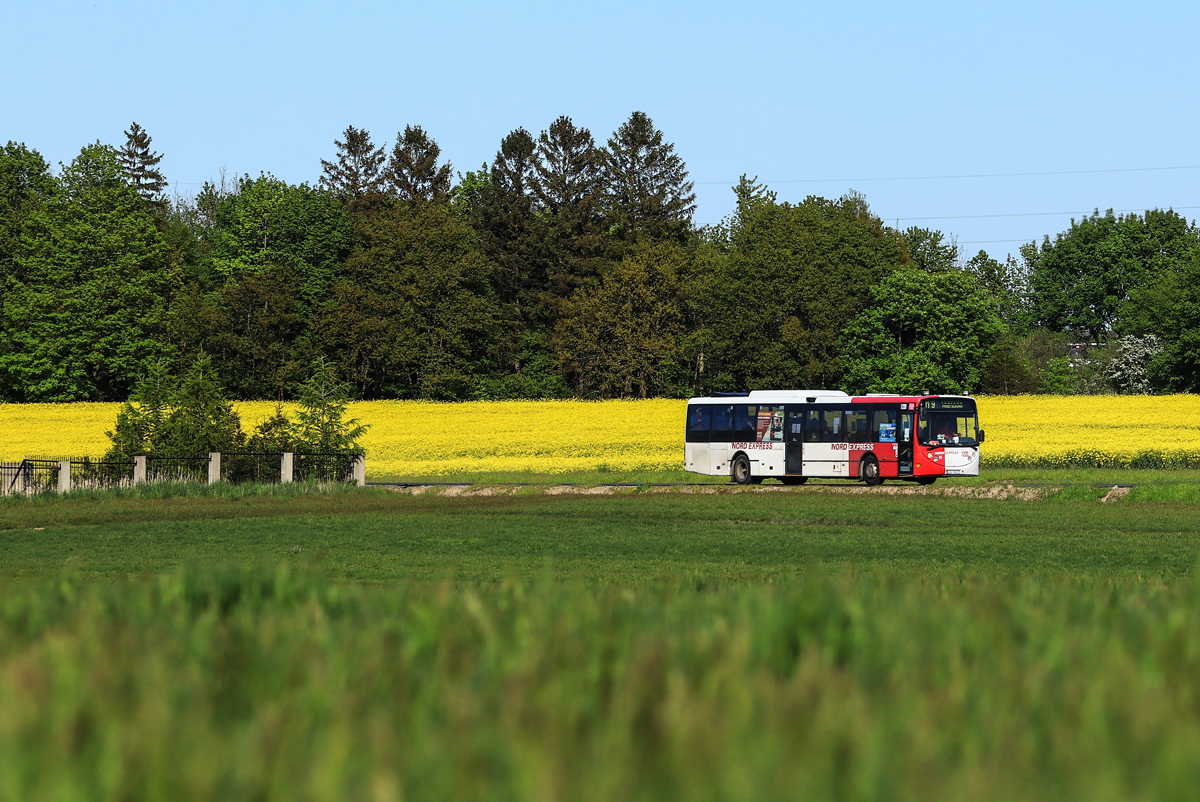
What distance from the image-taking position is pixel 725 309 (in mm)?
102750

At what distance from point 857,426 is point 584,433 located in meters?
21.2

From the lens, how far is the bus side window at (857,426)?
4922cm

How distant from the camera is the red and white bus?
48.7 m

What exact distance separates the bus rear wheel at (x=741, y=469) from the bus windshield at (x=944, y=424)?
6833 mm

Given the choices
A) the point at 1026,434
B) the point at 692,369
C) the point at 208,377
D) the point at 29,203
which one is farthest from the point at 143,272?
the point at 1026,434

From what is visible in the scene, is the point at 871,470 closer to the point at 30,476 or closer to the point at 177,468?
the point at 177,468

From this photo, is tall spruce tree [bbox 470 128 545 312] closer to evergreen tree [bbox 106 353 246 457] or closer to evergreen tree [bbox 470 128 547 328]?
evergreen tree [bbox 470 128 547 328]

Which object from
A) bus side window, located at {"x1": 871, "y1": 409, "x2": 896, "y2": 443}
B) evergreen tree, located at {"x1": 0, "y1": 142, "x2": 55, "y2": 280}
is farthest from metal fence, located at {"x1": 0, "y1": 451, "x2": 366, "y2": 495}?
evergreen tree, located at {"x1": 0, "y1": 142, "x2": 55, "y2": 280}

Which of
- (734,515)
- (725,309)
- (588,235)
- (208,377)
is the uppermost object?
(588,235)

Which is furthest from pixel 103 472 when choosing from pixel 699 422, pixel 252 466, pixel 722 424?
pixel 722 424

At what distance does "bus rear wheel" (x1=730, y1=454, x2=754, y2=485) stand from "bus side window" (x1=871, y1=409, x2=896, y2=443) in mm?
5284

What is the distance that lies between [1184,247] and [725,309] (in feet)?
177

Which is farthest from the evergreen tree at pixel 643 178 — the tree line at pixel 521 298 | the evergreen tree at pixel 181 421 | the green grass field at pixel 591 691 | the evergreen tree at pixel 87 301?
the green grass field at pixel 591 691

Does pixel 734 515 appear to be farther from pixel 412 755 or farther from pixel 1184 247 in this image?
pixel 1184 247
